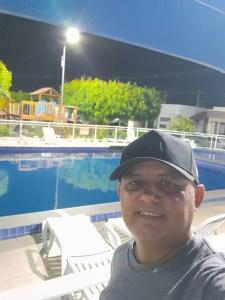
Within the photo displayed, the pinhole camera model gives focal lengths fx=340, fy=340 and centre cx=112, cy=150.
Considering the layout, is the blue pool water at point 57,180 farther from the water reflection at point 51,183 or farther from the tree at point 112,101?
the tree at point 112,101

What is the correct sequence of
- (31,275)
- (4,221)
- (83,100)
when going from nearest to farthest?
(31,275) < (4,221) < (83,100)

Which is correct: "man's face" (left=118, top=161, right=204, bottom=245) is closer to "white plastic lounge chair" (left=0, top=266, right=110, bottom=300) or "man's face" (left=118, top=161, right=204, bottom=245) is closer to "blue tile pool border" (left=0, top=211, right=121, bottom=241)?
"white plastic lounge chair" (left=0, top=266, right=110, bottom=300)

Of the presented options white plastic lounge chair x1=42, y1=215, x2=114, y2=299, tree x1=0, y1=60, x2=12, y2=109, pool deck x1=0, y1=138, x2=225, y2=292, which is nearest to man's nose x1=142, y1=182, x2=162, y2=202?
white plastic lounge chair x1=42, y1=215, x2=114, y2=299

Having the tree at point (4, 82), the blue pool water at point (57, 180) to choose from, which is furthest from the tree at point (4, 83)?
the blue pool water at point (57, 180)

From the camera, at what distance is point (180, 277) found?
815 millimetres

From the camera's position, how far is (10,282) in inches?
108

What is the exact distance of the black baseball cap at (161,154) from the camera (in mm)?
875

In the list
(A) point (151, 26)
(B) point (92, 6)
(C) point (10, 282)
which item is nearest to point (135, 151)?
(B) point (92, 6)

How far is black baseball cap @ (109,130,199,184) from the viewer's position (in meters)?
0.87

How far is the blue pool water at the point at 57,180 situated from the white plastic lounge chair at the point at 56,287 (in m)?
4.09

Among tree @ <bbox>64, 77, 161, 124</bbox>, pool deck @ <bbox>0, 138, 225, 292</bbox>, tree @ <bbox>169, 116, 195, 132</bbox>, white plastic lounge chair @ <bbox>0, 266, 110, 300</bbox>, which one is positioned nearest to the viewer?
white plastic lounge chair @ <bbox>0, 266, 110, 300</bbox>

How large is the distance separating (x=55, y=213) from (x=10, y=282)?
55.9 inches

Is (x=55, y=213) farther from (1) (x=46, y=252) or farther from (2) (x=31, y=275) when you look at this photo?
(2) (x=31, y=275)

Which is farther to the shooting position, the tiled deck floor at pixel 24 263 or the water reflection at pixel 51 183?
the water reflection at pixel 51 183
